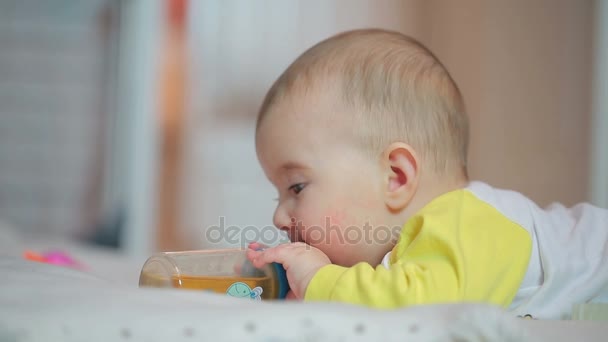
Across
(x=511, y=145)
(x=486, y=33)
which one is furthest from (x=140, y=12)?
(x=511, y=145)

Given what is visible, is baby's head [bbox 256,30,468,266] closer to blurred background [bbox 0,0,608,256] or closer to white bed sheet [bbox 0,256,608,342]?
white bed sheet [bbox 0,256,608,342]

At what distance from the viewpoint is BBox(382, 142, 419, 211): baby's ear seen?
0.91 m

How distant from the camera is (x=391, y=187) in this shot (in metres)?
0.93

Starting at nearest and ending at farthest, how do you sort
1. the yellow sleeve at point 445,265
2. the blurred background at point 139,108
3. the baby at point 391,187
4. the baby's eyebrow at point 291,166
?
the yellow sleeve at point 445,265
the baby at point 391,187
the baby's eyebrow at point 291,166
the blurred background at point 139,108

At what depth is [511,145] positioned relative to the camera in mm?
2018

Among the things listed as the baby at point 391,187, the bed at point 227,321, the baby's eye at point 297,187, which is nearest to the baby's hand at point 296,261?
the baby at point 391,187

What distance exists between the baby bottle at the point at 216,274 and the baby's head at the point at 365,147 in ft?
0.30

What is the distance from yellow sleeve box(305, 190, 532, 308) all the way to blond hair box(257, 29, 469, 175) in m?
0.11

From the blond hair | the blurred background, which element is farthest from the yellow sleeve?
the blurred background

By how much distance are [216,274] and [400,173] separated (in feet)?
0.96

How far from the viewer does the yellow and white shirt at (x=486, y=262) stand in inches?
29.1

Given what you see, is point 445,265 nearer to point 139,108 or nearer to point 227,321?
point 227,321

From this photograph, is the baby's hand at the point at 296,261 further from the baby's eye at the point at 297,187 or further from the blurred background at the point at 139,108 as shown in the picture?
the blurred background at the point at 139,108

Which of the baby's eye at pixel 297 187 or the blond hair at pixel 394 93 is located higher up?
the blond hair at pixel 394 93
